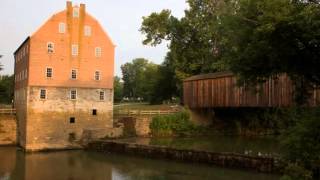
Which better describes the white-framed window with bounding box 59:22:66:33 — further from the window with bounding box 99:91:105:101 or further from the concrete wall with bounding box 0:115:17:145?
the concrete wall with bounding box 0:115:17:145

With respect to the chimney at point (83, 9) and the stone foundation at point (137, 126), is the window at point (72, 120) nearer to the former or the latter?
the stone foundation at point (137, 126)

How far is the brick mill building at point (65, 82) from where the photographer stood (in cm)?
3353

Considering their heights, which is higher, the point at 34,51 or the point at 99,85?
the point at 34,51

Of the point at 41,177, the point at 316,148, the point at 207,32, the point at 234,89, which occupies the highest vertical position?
the point at 207,32

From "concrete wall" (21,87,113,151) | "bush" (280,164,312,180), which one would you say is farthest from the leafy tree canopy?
"concrete wall" (21,87,113,151)

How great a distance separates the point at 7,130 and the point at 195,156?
745 inches

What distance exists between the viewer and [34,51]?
3406 centimetres

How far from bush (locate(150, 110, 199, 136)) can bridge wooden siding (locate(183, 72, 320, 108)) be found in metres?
2.33

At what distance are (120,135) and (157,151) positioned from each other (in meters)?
9.07

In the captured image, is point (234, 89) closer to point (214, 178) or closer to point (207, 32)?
point (207, 32)

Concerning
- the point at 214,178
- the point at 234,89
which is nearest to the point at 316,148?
the point at 214,178

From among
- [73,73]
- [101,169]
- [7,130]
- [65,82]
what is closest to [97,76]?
[73,73]

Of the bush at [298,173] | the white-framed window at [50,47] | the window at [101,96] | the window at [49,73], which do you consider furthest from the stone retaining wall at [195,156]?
the bush at [298,173]

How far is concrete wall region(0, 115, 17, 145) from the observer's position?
3600 centimetres
